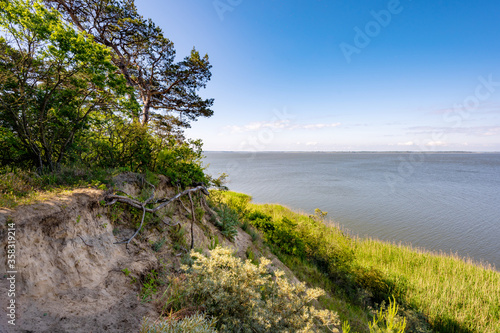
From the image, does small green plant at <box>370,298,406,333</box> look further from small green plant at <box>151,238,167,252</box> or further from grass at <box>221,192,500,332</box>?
grass at <box>221,192,500,332</box>

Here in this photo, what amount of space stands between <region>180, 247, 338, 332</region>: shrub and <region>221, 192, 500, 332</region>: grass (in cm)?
516

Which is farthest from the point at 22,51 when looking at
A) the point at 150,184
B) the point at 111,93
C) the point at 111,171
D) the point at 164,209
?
the point at 164,209

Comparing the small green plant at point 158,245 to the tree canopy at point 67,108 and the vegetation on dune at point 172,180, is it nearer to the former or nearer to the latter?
the vegetation on dune at point 172,180

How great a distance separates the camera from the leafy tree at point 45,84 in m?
4.08

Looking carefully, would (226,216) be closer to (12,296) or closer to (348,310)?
(348,310)

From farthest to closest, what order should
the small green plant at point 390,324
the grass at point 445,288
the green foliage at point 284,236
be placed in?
the green foliage at point 284,236, the grass at point 445,288, the small green plant at point 390,324

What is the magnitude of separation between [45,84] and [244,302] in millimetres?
6707

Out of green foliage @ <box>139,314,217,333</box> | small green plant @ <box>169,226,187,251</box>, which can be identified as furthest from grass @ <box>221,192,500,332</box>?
green foliage @ <box>139,314,217,333</box>

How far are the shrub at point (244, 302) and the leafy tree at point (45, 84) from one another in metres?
5.14

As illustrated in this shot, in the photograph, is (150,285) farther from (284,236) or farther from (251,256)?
(284,236)

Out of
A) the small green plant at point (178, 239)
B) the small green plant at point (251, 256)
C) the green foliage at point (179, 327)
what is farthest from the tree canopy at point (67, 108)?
the green foliage at point (179, 327)

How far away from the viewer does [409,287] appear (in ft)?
30.2

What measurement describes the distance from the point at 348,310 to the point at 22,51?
12242mm

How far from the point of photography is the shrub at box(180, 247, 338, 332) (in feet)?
8.86
